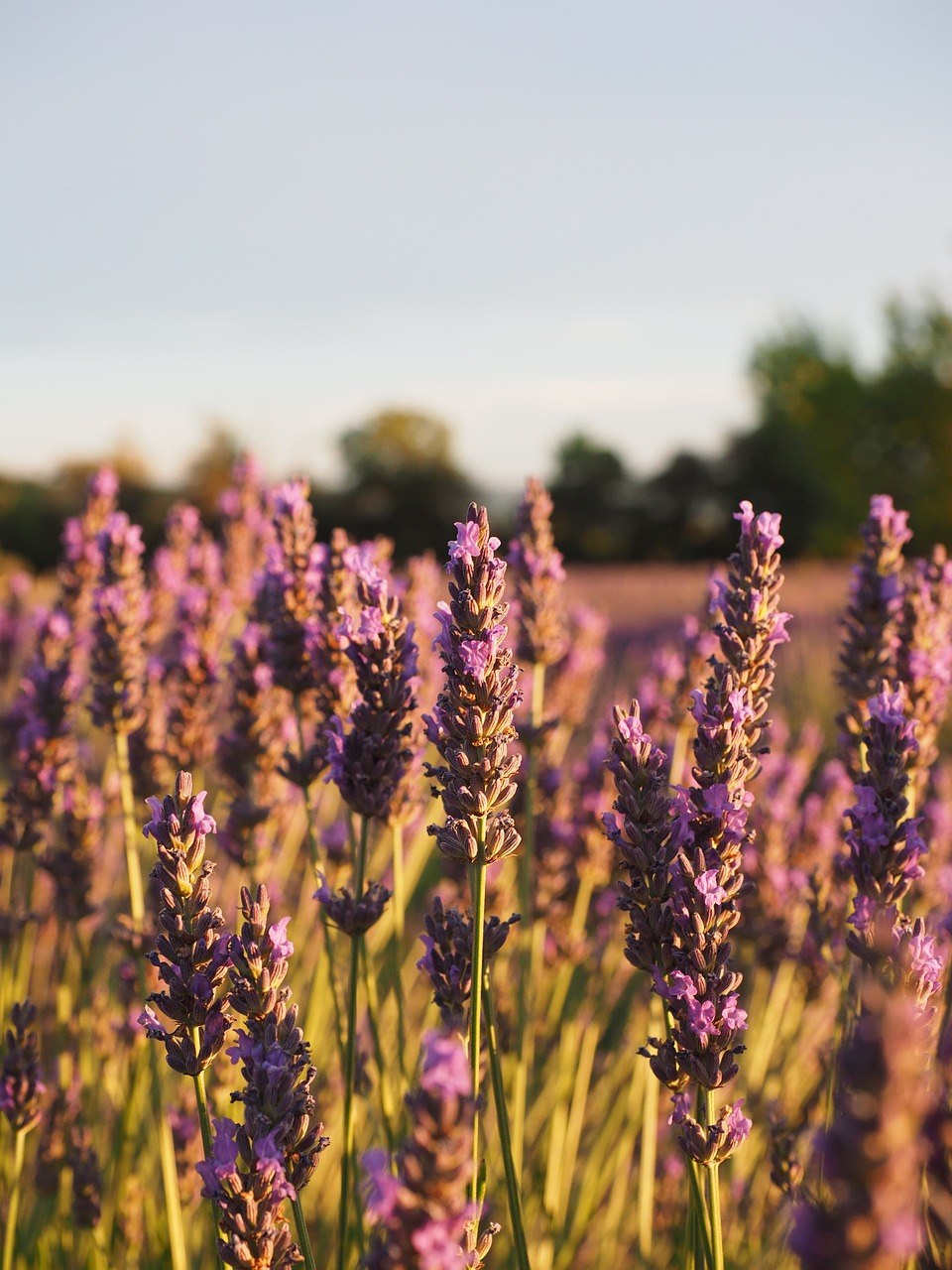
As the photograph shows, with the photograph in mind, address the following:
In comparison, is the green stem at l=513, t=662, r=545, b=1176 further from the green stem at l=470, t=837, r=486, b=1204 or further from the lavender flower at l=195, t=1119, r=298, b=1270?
the lavender flower at l=195, t=1119, r=298, b=1270

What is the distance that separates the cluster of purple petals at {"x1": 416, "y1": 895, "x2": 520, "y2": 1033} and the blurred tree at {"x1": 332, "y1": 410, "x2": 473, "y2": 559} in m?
29.7

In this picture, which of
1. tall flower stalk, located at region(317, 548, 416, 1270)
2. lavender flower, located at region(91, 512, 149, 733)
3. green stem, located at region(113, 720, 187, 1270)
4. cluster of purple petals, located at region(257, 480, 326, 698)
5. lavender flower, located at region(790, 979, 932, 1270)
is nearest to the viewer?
lavender flower, located at region(790, 979, 932, 1270)

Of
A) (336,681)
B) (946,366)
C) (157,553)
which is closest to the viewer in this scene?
(336,681)

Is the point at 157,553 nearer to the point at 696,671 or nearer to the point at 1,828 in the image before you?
the point at 1,828

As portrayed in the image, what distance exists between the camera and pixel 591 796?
A: 8.69 ft

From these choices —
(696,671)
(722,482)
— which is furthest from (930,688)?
(722,482)

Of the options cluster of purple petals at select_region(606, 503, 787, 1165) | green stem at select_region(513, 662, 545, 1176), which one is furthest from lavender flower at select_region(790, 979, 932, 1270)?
green stem at select_region(513, 662, 545, 1176)

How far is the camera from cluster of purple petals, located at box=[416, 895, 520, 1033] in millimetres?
1392

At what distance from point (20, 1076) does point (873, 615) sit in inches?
64.9

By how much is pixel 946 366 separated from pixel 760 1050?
1249 inches

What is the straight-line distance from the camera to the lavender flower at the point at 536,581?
2346 millimetres

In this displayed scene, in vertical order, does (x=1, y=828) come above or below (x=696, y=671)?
below

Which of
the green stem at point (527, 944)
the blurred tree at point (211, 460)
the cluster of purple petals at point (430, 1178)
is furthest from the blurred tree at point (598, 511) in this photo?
the cluster of purple petals at point (430, 1178)

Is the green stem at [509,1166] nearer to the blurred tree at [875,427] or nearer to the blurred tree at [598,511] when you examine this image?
the blurred tree at [875,427]
